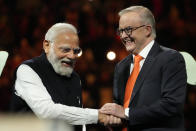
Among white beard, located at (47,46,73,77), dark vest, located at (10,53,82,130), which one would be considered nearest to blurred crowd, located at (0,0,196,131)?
dark vest, located at (10,53,82,130)

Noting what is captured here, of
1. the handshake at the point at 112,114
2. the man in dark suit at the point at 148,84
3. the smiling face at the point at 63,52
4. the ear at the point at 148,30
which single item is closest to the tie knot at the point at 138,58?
the man in dark suit at the point at 148,84

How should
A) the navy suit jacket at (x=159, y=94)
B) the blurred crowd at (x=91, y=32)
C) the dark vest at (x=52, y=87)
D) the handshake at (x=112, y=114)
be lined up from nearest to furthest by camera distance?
the navy suit jacket at (x=159, y=94)
the handshake at (x=112, y=114)
the dark vest at (x=52, y=87)
the blurred crowd at (x=91, y=32)

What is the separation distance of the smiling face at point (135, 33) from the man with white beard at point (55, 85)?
1.10 feet

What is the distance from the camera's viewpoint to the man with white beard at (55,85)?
1809 millimetres

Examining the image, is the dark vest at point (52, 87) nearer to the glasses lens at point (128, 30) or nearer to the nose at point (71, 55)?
the nose at point (71, 55)

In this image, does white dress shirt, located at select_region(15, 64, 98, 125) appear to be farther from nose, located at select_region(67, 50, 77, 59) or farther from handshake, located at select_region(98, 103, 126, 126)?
nose, located at select_region(67, 50, 77, 59)

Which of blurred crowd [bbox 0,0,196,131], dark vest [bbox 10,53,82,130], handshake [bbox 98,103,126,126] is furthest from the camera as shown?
blurred crowd [bbox 0,0,196,131]

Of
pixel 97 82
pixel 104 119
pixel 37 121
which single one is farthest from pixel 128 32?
pixel 97 82

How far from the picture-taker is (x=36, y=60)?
78.5 inches

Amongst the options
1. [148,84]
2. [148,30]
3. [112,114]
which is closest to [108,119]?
[112,114]

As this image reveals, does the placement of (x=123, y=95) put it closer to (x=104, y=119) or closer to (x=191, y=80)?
(x=104, y=119)

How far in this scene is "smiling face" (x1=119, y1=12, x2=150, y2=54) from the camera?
1.80 m

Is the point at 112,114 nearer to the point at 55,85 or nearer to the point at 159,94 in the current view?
the point at 159,94

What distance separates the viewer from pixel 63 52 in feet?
6.39
